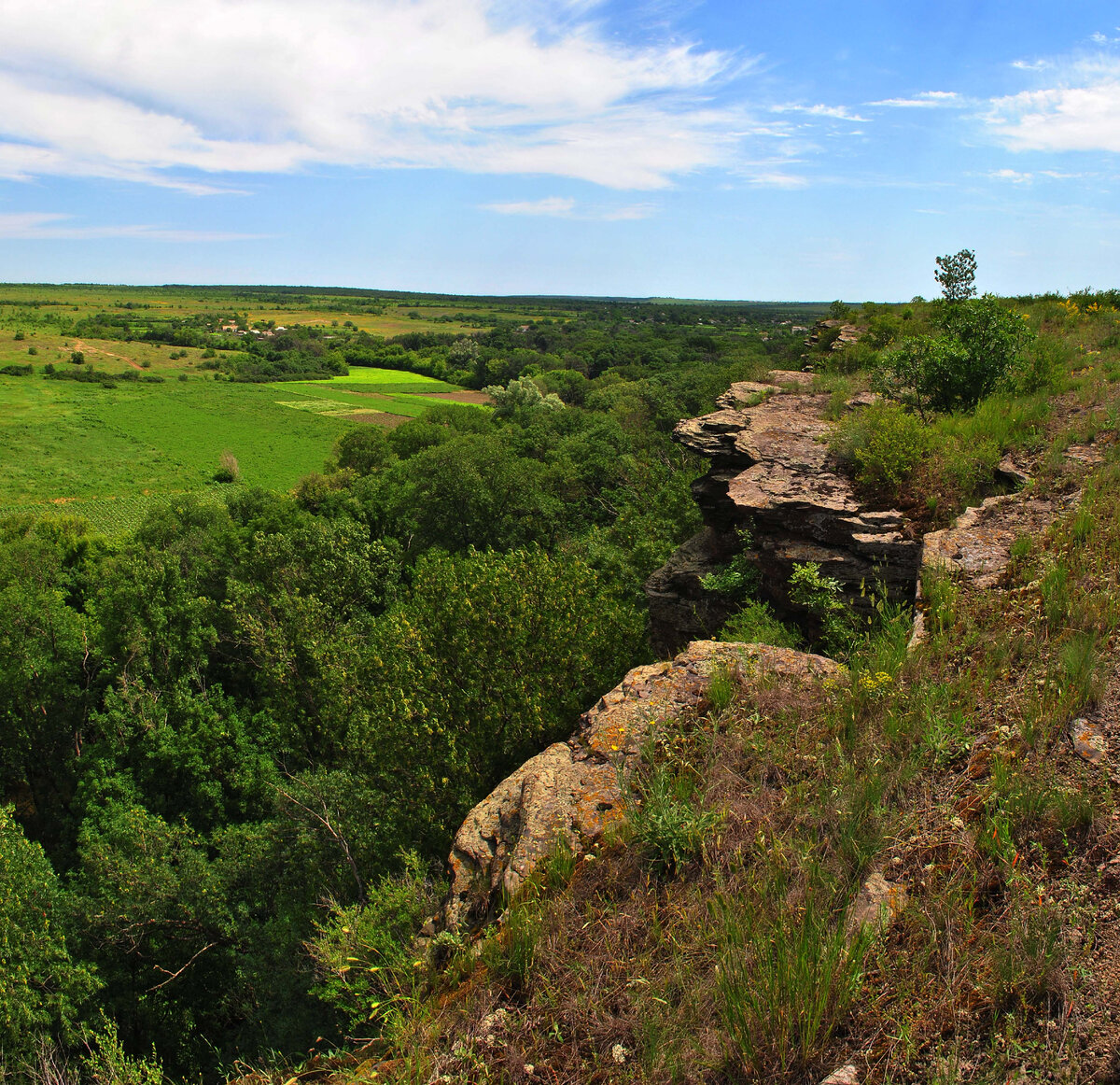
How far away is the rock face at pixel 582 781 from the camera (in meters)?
4.86

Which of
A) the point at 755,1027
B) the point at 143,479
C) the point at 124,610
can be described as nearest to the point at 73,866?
the point at 124,610

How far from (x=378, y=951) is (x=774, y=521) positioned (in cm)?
860

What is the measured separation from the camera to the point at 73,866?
17562 mm

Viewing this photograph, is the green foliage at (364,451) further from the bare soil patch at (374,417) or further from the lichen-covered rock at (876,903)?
the lichen-covered rock at (876,903)

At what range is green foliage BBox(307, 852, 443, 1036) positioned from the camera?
14.0 feet

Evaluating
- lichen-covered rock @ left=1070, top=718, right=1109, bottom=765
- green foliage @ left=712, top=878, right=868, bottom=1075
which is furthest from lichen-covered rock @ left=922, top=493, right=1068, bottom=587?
green foliage @ left=712, top=878, right=868, bottom=1075

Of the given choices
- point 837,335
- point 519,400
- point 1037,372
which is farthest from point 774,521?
point 519,400

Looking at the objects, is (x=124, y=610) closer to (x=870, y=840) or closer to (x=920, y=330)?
(x=870, y=840)

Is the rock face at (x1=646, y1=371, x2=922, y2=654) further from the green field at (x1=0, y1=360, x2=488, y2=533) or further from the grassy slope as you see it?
the green field at (x1=0, y1=360, x2=488, y2=533)

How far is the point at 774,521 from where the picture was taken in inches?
432

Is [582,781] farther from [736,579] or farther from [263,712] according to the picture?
[263,712]

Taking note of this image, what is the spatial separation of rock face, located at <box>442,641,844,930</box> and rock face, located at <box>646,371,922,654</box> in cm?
330

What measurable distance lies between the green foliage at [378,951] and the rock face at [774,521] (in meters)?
6.55

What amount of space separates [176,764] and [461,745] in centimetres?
1160
